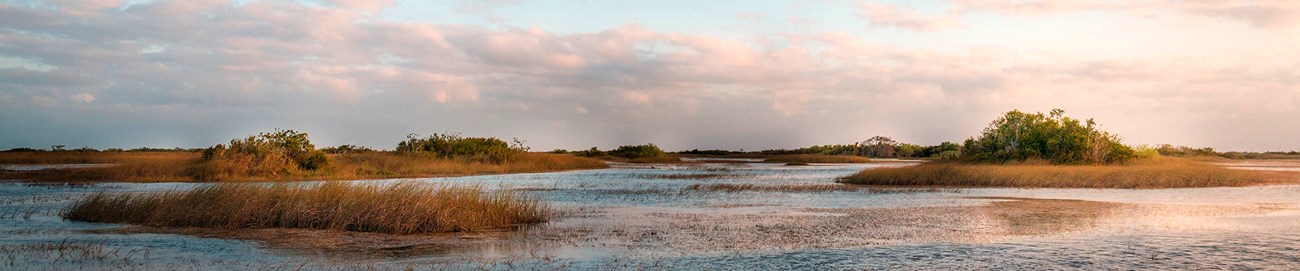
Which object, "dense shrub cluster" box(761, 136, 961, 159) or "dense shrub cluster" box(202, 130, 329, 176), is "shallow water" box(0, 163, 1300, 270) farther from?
"dense shrub cluster" box(761, 136, 961, 159)

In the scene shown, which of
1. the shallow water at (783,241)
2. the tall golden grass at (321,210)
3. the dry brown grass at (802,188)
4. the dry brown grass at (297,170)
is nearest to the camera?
the shallow water at (783,241)

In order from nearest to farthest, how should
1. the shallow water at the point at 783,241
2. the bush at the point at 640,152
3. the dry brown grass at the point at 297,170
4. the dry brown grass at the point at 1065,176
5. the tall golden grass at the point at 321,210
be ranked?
1. the shallow water at the point at 783,241
2. the tall golden grass at the point at 321,210
3. the dry brown grass at the point at 1065,176
4. the dry brown grass at the point at 297,170
5. the bush at the point at 640,152

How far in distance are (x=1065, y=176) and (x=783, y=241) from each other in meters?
26.3

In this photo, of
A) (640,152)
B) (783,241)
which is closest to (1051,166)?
(783,241)

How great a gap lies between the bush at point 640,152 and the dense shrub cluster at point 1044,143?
54.0 meters

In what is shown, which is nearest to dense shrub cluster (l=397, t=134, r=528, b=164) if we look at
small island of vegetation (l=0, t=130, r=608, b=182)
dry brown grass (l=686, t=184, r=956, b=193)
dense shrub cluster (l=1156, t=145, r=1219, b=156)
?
small island of vegetation (l=0, t=130, r=608, b=182)

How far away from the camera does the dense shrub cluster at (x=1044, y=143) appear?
46.1 metres

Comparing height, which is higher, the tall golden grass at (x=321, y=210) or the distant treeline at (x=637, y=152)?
the distant treeline at (x=637, y=152)

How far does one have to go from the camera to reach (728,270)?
43.2ft

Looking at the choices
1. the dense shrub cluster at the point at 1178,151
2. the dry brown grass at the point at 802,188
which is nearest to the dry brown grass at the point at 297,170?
the dry brown grass at the point at 802,188

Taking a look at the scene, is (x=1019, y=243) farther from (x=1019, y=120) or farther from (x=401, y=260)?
(x=1019, y=120)

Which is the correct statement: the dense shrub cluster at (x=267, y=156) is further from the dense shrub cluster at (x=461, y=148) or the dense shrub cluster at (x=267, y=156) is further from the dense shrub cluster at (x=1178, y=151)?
the dense shrub cluster at (x=1178, y=151)

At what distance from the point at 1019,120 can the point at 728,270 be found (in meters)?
41.2

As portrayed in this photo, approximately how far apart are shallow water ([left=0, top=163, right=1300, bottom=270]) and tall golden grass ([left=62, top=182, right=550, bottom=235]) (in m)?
0.93
